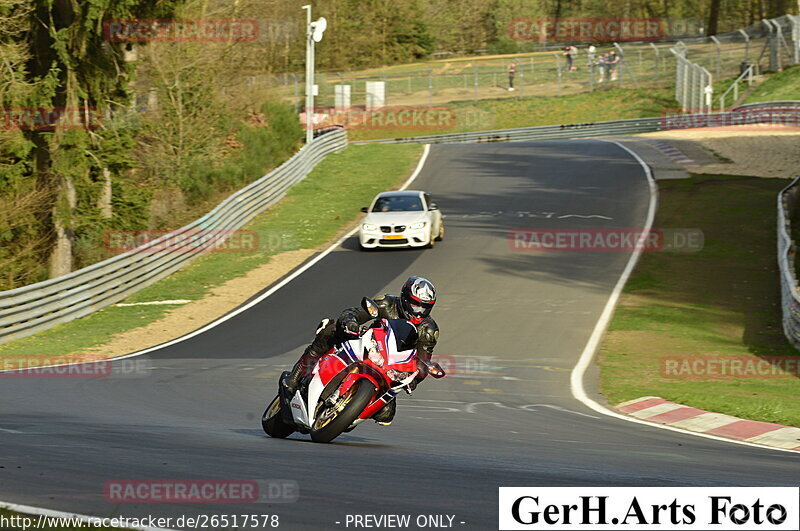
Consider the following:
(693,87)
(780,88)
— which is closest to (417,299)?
(780,88)

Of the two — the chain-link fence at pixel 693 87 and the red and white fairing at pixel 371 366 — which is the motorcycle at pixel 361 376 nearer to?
the red and white fairing at pixel 371 366

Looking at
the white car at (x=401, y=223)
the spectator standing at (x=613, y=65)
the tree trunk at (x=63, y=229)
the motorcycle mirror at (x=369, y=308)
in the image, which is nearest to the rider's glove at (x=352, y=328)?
the motorcycle mirror at (x=369, y=308)

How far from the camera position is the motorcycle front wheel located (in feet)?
25.0

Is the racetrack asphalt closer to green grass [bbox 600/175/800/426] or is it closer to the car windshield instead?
green grass [bbox 600/175/800/426]

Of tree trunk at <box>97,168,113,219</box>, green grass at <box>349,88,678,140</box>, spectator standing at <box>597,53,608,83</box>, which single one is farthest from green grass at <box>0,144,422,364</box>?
spectator standing at <box>597,53,608,83</box>

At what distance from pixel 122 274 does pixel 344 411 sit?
16704 millimetres

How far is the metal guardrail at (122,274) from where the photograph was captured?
760 inches

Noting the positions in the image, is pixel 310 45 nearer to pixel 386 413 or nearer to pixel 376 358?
pixel 386 413

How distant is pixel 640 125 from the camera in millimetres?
50562

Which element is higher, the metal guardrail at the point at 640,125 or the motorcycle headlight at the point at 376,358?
the metal guardrail at the point at 640,125

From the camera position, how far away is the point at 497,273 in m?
23.8

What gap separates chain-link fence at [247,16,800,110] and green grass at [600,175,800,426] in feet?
99.5

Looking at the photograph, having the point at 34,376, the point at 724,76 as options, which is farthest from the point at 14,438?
the point at 724,76

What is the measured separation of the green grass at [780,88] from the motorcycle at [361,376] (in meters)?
44.2
